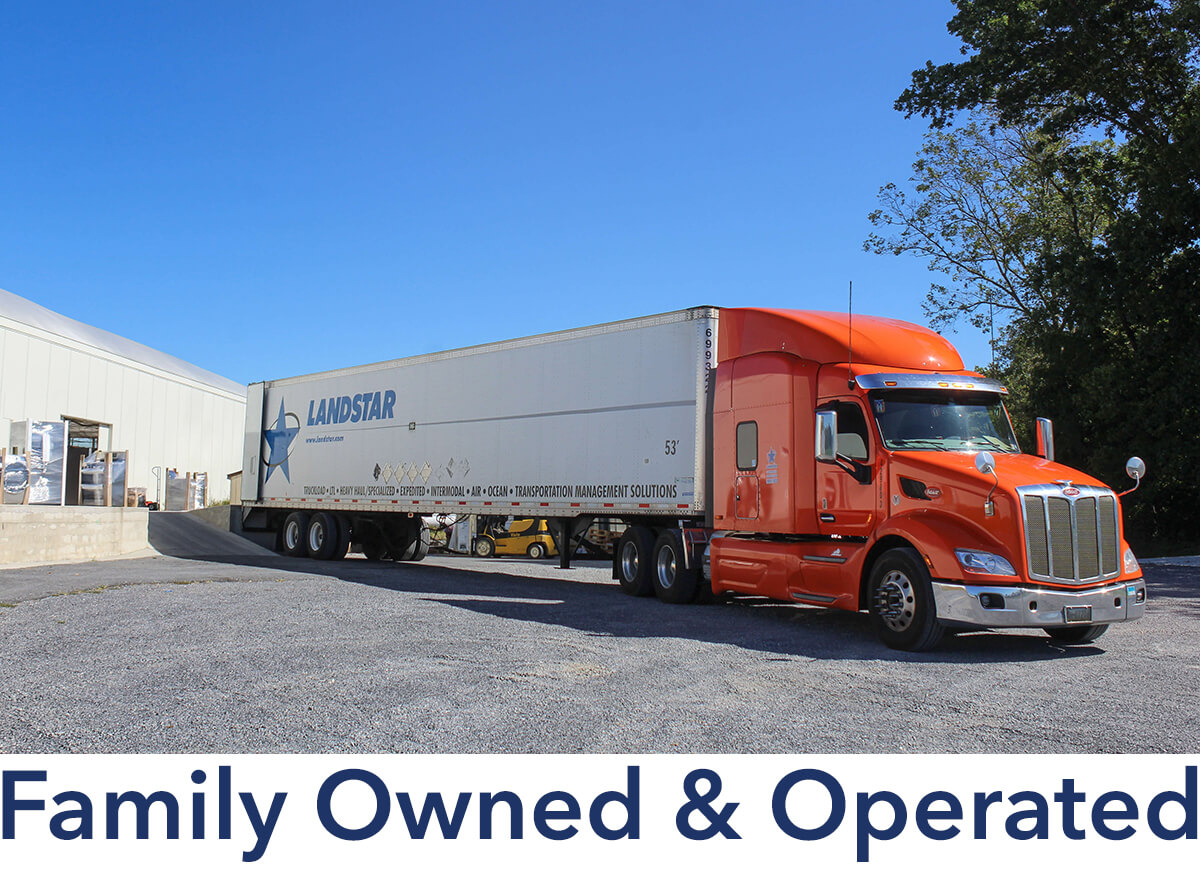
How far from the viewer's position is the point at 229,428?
5416 centimetres

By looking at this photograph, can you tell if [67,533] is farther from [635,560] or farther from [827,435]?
[827,435]

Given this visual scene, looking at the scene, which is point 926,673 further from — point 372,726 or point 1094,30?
point 1094,30

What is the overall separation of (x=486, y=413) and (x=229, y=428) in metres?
40.1

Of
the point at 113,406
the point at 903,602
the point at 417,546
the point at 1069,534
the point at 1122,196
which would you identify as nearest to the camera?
the point at 1069,534

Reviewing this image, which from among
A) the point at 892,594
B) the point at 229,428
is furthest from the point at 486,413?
the point at 229,428

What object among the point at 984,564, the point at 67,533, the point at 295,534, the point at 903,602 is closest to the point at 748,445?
the point at 903,602

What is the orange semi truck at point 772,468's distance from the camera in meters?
9.59

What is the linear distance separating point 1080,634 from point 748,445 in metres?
4.45

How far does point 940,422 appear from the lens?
11070mm

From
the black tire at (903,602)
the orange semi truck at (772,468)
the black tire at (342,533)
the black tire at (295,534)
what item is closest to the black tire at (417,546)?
the black tire at (342,533)

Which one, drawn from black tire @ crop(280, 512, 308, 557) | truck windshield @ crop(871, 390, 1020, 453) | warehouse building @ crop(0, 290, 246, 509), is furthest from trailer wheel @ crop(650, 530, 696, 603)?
warehouse building @ crop(0, 290, 246, 509)

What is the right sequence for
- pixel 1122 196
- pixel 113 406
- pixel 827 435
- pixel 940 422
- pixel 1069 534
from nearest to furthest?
pixel 1069 534, pixel 827 435, pixel 940 422, pixel 1122 196, pixel 113 406

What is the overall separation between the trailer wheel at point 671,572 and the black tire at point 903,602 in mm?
Result: 3805

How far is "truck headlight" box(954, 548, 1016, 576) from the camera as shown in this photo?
9.34m
